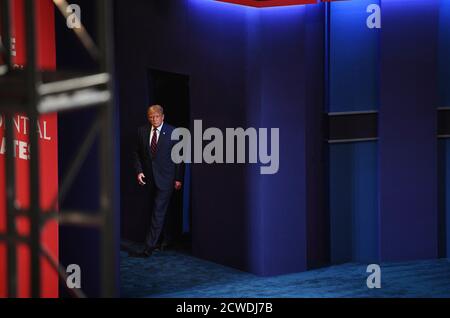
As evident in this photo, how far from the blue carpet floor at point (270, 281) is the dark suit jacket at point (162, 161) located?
30.8 inches

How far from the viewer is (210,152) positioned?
8.55 m

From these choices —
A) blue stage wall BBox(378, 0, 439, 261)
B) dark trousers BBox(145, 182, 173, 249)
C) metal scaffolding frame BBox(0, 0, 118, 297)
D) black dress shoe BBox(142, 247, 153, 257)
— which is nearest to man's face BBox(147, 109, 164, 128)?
dark trousers BBox(145, 182, 173, 249)

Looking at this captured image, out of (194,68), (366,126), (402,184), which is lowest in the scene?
(402,184)

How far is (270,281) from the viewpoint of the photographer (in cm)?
793

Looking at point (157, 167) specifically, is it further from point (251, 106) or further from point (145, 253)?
point (251, 106)

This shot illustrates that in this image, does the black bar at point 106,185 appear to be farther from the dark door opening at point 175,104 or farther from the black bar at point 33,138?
the dark door opening at point 175,104

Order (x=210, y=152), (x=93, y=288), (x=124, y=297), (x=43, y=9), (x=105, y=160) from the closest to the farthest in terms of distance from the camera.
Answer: (x=105, y=160), (x=43, y=9), (x=93, y=288), (x=124, y=297), (x=210, y=152)

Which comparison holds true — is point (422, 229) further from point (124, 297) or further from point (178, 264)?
point (124, 297)

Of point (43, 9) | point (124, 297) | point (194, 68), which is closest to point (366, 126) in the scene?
point (194, 68)

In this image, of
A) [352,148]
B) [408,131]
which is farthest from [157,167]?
[408,131]

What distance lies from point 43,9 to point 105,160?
2.66 metres

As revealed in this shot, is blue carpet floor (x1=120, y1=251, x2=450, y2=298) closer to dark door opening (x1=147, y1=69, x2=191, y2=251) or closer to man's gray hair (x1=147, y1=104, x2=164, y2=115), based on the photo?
dark door opening (x1=147, y1=69, x2=191, y2=251)

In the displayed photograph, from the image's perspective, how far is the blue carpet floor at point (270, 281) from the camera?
293 inches

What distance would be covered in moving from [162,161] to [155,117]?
45 cm
